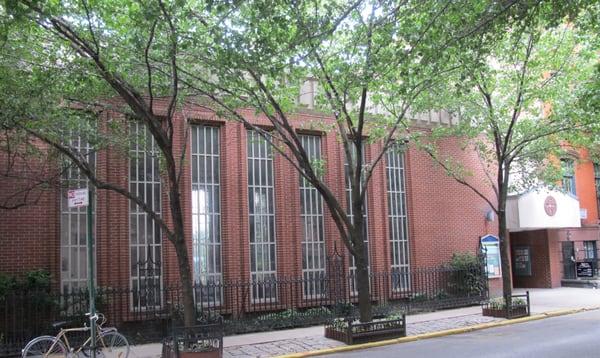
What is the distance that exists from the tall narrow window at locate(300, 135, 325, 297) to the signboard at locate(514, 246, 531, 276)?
492 inches

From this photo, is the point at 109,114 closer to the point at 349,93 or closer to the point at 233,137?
the point at 233,137

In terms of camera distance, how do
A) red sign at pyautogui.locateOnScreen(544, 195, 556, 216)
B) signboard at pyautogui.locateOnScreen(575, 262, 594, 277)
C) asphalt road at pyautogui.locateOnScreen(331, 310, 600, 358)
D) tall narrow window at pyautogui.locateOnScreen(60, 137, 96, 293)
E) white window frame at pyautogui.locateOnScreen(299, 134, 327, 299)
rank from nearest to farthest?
1. asphalt road at pyautogui.locateOnScreen(331, 310, 600, 358)
2. tall narrow window at pyautogui.locateOnScreen(60, 137, 96, 293)
3. white window frame at pyautogui.locateOnScreen(299, 134, 327, 299)
4. red sign at pyautogui.locateOnScreen(544, 195, 556, 216)
5. signboard at pyautogui.locateOnScreen(575, 262, 594, 277)

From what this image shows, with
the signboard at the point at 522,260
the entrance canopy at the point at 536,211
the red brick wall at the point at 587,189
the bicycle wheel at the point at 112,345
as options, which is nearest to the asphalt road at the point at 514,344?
the bicycle wheel at the point at 112,345

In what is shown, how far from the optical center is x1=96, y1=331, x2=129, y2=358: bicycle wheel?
10.4 m

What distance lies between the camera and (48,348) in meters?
10.0

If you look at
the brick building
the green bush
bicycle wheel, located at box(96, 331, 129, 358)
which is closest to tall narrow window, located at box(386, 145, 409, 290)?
the brick building

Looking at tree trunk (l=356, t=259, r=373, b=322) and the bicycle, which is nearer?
the bicycle

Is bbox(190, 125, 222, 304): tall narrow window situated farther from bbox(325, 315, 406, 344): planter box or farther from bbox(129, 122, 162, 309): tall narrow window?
bbox(325, 315, 406, 344): planter box

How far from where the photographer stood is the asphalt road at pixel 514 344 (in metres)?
10.7

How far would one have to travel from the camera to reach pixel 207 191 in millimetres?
16000

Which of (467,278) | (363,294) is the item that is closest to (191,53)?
(363,294)

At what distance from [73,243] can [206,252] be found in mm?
3458

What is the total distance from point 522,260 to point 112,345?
20454mm

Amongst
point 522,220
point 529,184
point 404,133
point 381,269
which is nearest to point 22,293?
point 381,269
